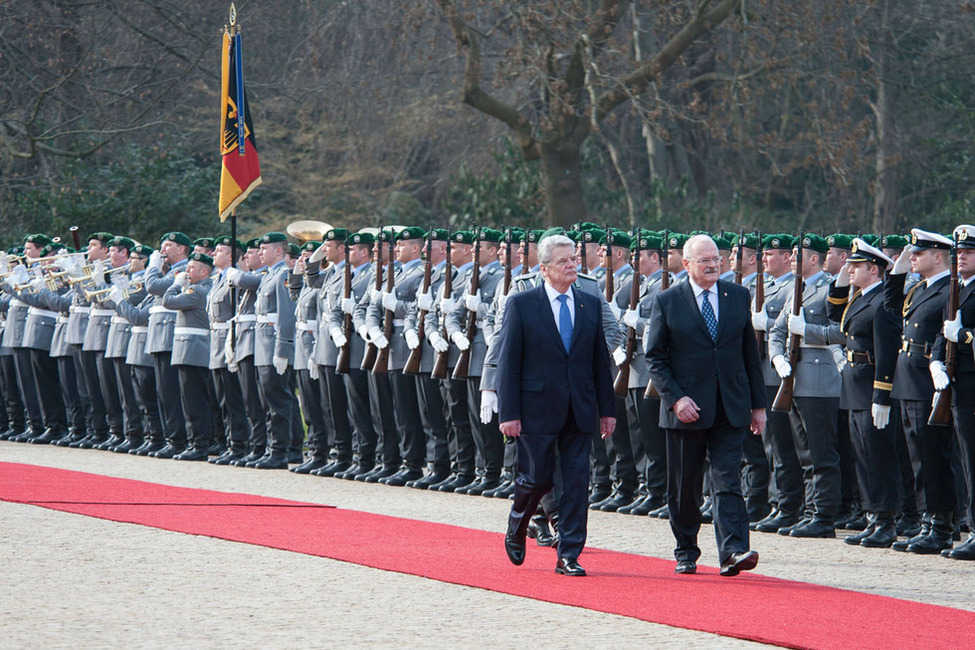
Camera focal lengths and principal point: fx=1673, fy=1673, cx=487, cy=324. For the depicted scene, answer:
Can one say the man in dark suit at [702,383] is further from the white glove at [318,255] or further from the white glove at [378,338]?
the white glove at [318,255]

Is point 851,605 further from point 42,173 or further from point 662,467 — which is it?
point 42,173

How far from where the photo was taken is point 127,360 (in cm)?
1531

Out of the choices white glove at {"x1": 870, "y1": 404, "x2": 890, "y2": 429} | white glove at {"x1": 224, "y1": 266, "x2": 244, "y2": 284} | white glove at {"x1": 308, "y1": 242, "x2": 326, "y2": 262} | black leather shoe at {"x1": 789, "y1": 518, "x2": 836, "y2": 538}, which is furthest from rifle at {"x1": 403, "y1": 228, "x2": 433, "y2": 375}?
white glove at {"x1": 870, "y1": 404, "x2": 890, "y2": 429}

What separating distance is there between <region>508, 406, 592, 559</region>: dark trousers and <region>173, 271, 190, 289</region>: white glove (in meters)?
6.88

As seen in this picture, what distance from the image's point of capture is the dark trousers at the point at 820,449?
10.2 meters

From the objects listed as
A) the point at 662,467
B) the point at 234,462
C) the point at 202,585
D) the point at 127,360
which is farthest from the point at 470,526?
the point at 127,360

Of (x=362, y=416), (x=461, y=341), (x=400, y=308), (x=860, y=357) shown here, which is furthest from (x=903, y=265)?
(x=362, y=416)

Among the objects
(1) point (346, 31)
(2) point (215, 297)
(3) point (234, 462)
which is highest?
(1) point (346, 31)

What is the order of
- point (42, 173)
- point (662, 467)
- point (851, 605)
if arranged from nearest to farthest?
1. point (851, 605)
2. point (662, 467)
3. point (42, 173)

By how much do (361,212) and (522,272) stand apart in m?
19.2

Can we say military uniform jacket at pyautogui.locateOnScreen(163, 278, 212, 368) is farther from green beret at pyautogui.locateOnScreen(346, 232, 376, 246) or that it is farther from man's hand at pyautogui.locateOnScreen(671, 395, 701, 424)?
man's hand at pyautogui.locateOnScreen(671, 395, 701, 424)

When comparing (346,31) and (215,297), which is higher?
(346,31)

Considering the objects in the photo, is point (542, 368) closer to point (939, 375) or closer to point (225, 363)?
point (939, 375)

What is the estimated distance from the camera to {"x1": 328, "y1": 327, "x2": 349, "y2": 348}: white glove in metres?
13.0
